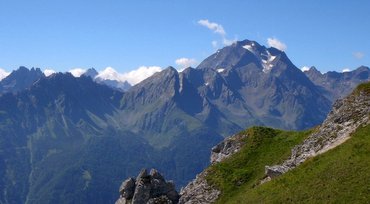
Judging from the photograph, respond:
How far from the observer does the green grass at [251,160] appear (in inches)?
2618

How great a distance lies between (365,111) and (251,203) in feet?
64.2

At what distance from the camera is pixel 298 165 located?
2325 inches

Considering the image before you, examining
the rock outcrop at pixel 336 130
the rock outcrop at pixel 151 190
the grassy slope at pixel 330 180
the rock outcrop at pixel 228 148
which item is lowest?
the grassy slope at pixel 330 180

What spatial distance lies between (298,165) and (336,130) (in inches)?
296

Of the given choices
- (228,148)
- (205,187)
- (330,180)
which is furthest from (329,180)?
(228,148)

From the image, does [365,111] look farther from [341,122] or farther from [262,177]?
[262,177]

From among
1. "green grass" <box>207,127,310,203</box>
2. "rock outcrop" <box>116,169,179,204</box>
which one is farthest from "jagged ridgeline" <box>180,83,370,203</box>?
"rock outcrop" <box>116,169,179,204</box>

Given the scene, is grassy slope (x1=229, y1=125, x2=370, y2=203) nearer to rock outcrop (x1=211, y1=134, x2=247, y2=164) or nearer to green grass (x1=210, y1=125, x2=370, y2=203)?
green grass (x1=210, y1=125, x2=370, y2=203)

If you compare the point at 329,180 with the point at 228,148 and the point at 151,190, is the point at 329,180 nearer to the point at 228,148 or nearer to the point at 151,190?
the point at 151,190

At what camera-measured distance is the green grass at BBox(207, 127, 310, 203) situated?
66500 millimetres

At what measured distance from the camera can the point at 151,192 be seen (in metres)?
73.5

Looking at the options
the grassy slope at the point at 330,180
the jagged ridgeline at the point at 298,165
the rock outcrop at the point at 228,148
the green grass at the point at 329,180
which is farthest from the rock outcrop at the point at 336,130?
the rock outcrop at the point at 228,148

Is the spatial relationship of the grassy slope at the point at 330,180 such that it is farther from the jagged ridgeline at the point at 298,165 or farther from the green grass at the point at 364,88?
the green grass at the point at 364,88

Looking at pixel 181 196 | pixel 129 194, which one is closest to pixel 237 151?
pixel 181 196
